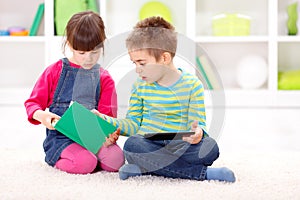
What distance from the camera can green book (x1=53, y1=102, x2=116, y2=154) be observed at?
3.93ft

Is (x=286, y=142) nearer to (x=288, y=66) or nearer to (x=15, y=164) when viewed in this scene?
(x=15, y=164)

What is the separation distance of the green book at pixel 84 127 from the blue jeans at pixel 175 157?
3.6 inches

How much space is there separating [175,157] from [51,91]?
16.5 inches

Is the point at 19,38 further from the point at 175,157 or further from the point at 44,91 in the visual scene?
the point at 175,157

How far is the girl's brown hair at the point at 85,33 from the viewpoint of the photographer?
53.0 inches

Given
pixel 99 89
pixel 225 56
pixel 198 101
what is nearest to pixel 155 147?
pixel 198 101

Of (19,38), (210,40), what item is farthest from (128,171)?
(19,38)

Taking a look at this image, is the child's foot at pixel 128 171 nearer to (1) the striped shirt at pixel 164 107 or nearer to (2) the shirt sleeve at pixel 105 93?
(1) the striped shirt at pixel 164 107

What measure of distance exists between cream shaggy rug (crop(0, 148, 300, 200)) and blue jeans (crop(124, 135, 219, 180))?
27 millimetres

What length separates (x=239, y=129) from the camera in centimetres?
221

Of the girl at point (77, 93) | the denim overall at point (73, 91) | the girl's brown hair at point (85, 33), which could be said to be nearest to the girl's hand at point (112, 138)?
the girl at point (77, 93)

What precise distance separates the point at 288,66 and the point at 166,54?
202 centimetres

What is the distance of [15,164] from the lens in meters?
1.37

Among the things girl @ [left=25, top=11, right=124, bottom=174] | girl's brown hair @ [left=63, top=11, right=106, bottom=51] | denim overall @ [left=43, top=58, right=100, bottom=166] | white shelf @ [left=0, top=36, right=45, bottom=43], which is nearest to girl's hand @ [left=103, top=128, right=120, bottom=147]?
girl @ [left=25, top=11, right=124, bottom=174]
